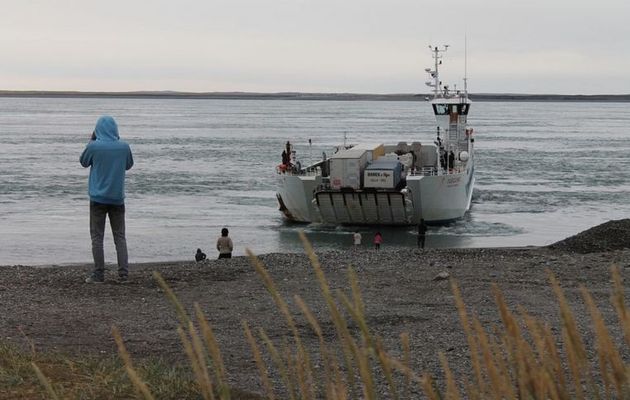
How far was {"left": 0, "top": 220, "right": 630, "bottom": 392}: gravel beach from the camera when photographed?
824cm

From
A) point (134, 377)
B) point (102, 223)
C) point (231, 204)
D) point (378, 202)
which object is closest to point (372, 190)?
point (378, 202)

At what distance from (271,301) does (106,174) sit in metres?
2.26

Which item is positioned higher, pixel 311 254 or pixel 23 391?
pixel 311 254

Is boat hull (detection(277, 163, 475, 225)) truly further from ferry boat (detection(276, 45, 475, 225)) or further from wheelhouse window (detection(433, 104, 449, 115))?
wheelhouse window (detection(433, 104, 449, 115))

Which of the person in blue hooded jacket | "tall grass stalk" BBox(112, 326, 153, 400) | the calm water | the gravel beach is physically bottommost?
the calm water

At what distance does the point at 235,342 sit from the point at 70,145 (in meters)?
84.3

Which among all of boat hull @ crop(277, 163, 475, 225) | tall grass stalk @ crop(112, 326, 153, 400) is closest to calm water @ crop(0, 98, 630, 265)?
boat hull @ crop(277, 163, 475, 225)

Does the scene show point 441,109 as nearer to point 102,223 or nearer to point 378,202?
point 378,202

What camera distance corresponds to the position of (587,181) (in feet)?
177

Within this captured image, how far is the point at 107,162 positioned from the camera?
35.5 ft

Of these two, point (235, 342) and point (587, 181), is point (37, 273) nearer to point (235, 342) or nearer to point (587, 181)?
point (235, 342)

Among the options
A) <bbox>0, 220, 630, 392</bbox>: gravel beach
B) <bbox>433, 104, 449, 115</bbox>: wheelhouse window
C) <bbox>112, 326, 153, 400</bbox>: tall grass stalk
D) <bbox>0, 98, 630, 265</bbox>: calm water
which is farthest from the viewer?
<bbox>433, 104, 449, 115</bbox>: wheelhouse window

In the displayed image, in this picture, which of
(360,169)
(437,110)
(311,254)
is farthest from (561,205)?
(311,254)

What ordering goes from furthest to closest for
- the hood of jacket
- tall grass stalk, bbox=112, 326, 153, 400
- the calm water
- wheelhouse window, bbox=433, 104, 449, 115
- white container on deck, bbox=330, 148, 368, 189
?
wheelhouse window, bbox=433, 104, 449, 115 → white container on deck, bbox=330, 148, 368, 189 → the calm water → the hood of jacket → tall grass stalk, bbox=112, 326, 153, 400
